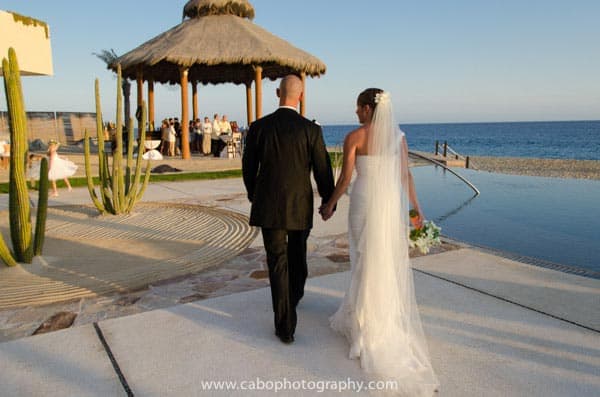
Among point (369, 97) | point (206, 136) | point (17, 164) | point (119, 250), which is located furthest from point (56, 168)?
point (369, 97)

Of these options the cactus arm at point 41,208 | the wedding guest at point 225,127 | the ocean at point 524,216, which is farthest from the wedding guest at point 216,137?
the cactus arm at point 41,208

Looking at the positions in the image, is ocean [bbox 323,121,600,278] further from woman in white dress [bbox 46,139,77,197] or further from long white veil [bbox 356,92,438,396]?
woman in white dress [bbox 46,139,77,197]

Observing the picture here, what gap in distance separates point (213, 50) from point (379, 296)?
1424cm

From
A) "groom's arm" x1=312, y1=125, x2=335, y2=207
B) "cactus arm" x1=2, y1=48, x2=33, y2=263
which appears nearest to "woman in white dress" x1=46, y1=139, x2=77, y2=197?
"cactus arm" x1=2, y1=48, x2=33, y2=263

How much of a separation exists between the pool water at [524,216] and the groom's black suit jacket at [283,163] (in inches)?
183

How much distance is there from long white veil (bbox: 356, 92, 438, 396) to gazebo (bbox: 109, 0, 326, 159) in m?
13.1

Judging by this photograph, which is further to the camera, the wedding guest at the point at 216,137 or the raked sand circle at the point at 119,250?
the wedding guest at the point at 216,137

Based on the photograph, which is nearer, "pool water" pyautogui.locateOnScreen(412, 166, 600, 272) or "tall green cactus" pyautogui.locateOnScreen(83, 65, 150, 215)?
"pool water" pyautogui.locateOnScreen(412, 166, 600, 272)

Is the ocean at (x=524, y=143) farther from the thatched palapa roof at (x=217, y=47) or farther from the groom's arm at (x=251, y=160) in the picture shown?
the groom's arm at (x=251, y=160)

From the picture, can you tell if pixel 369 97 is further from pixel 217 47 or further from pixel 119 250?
pixel 217 47

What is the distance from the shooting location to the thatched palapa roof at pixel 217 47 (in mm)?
15195

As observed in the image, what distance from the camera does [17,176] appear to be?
5086 millimetres

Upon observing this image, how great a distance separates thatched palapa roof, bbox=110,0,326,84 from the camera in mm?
15195

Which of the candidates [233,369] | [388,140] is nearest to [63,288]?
[233,369]
